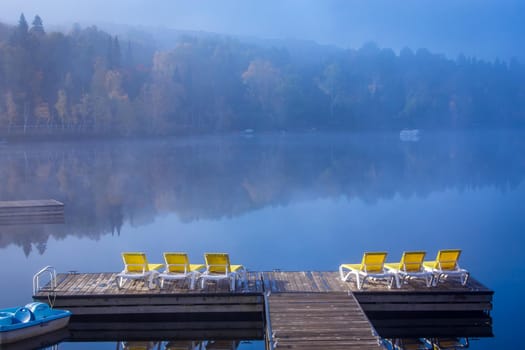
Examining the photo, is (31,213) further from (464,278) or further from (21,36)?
(21,36)

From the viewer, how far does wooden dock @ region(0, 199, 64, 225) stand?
22.9 metres

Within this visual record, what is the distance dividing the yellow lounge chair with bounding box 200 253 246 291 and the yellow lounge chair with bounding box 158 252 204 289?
0.20 m

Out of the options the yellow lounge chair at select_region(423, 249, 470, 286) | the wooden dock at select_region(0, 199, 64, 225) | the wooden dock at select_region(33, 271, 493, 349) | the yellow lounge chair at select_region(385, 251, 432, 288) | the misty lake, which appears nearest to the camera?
the wooden dock at select_region(33, 271, 493, 349)

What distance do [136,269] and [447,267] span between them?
619 centimetres

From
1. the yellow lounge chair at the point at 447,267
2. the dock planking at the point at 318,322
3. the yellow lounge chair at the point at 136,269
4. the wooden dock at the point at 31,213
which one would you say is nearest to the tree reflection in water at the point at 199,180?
the wooden dock at the point at 31,213

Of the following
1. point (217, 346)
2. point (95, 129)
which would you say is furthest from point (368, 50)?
point (217, 346)

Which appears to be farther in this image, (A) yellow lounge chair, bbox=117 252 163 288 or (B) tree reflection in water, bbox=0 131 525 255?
(B) tree reflection in water, bbox=0 131 525 255

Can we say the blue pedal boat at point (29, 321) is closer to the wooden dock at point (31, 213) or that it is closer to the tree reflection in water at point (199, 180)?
the tree reflection in water at point (199, 180)

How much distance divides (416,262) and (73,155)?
48.1 metres

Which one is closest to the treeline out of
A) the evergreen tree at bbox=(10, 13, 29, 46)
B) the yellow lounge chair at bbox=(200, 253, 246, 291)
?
the evergreen tree at bbox=(10, 13, 29, 46)

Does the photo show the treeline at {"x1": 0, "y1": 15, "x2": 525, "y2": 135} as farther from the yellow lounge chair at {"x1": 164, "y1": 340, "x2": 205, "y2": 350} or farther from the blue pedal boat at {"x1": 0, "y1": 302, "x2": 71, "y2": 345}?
the yellow lounge chair at {"x1": 164, "y1": 340, "x2": 205, "y2": 350}

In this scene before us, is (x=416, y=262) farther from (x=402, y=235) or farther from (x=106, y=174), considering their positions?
(x=106, y=174)

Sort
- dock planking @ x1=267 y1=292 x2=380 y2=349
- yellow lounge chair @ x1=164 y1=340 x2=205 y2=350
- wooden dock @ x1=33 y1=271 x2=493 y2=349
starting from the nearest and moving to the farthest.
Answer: dock planking @ x1=267 y1=292 x2=380 y2=349, yellow lounge chair @ x1=164 y1=340 x2=205 y2=350, wooden dock @ x1=33 y1=271 x2=493 y2=349

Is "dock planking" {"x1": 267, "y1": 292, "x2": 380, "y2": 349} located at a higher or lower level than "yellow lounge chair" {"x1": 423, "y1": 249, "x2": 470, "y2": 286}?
lower
